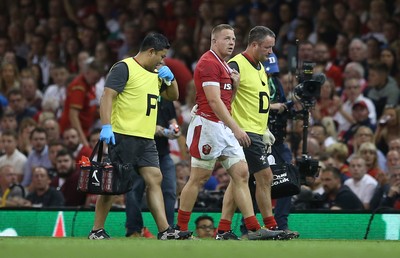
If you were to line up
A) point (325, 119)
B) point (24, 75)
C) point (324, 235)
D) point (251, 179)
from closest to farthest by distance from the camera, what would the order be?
1. point (251, 179)
2. point (324, 235)
3. point (325, 119)
4. point (24, 75)

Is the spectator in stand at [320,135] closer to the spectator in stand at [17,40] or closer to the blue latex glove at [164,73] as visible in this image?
the blue latex glove at [164,73]

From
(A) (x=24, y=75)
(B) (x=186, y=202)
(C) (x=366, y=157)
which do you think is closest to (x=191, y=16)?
(A) (x=24, y=75)

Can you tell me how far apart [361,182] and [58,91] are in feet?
22.8

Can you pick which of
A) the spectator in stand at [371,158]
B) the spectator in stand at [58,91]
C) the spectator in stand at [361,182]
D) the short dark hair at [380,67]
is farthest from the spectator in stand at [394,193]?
the spectator in stand at [58,91]

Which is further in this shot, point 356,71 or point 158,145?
point 356,71

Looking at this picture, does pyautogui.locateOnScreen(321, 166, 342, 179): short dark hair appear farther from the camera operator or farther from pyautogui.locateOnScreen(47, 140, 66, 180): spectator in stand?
pyautogui.locateOnScreen(47, 140, 66, 180): spectator in stand

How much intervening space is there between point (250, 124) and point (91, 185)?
1.82 m

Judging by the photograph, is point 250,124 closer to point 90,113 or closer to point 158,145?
point 158,145

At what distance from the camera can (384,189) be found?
1708 cm

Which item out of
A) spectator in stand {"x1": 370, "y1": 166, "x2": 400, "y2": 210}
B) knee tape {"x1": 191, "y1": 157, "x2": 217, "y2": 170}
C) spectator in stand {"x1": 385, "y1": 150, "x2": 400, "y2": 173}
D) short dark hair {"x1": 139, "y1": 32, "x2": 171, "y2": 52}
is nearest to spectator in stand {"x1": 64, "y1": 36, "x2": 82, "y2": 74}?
spectator in stand {"x1": 385, "y1": 150, "x2": 400, "y2": 173}

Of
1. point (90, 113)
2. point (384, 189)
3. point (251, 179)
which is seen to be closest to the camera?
point (251, 179)

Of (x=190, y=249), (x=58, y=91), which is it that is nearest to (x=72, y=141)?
(x=58, y=91)

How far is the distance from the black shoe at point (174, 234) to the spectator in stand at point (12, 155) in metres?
6.90

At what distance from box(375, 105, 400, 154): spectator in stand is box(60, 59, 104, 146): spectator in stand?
4.52m
